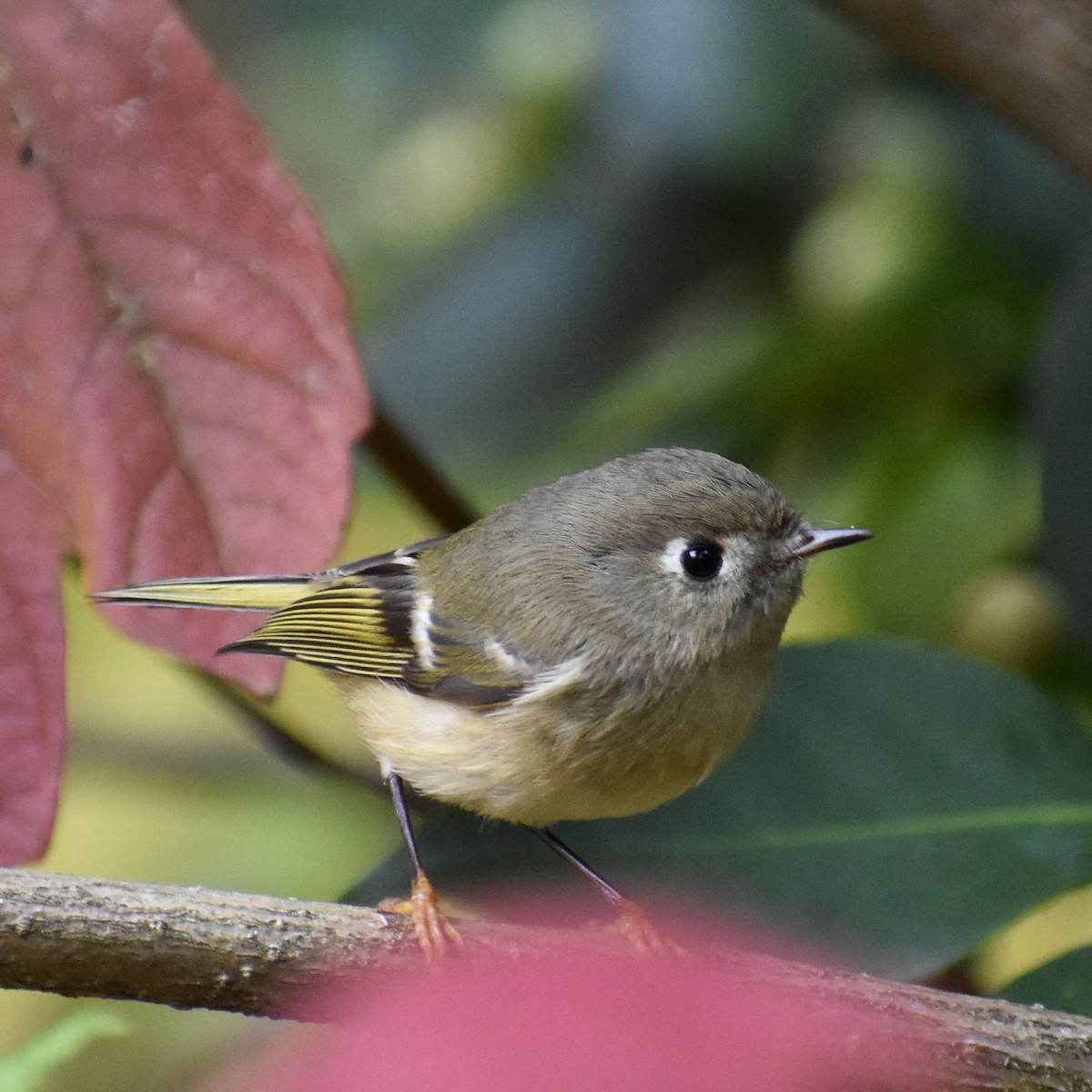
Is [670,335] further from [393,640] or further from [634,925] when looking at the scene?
[634,925]

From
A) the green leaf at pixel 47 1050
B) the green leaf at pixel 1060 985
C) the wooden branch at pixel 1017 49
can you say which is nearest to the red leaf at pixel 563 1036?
the green leaf at pixel 47 1050

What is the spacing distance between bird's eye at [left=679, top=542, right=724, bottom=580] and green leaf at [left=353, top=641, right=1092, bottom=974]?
10cm

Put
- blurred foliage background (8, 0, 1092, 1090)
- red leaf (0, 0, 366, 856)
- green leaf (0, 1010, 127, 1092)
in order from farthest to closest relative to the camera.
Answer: blurred foliage background (8, 0, 1092, 1090)
red leaf (0, 0, 366, 856)
green leaf (0, 1010, 127, 1092)

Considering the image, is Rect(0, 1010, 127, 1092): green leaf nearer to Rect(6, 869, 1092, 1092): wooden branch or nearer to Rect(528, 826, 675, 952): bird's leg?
Rect(6, 869, 1092, 1092): wooden branch

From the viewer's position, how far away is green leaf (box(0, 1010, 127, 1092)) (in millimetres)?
683

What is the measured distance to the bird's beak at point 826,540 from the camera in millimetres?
1234

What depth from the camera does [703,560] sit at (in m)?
1.33

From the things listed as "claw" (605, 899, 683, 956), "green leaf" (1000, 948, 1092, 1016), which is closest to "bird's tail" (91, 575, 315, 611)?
"claw" (605, 899, 683, 956)

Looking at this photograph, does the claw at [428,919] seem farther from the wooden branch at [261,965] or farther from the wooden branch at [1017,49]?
the wooden branch at [1017,49]

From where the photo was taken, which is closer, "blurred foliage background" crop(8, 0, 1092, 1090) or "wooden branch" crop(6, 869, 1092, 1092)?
"wooden branch" crop(6, 869, 1092, 1092)

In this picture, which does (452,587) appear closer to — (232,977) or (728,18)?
(232,977)

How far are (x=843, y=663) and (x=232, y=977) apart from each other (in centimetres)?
64

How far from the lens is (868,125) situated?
186 cm

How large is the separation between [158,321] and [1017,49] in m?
0.75
